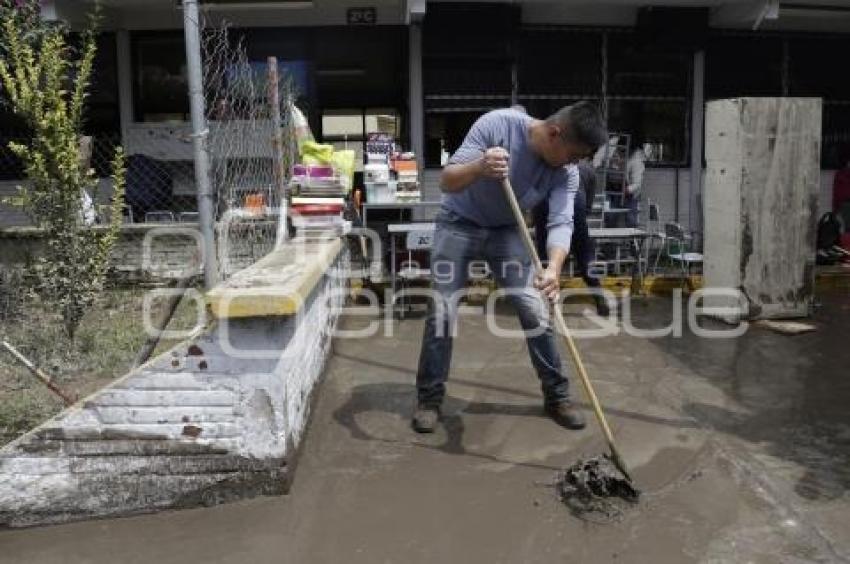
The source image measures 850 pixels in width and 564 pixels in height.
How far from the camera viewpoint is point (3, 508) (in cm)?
359

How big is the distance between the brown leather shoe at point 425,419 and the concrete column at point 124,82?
23.8ft

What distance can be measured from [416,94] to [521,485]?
714cm

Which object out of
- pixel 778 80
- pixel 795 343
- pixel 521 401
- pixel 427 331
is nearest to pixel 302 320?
pixel 427 331

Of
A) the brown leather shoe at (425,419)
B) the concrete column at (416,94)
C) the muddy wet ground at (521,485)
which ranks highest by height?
the concrete column at (416,94)

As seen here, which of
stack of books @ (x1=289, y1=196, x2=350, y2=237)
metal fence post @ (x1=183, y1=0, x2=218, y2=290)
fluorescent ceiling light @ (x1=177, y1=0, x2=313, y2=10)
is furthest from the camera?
fluorescent ceiling light @ (x1=177, y1=0, x2=313, y2=10)

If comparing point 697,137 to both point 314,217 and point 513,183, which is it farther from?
point 513,183

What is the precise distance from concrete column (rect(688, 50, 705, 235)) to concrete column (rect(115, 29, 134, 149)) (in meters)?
7.12

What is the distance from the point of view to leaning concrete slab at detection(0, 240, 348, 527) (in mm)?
3592

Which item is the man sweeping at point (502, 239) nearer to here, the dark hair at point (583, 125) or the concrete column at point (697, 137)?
the dark hair at point (583, 125)

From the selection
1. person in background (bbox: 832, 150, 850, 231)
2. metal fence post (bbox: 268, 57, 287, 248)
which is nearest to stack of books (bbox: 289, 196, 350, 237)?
metal fence post (bbox: 268, 57, 287, 248)

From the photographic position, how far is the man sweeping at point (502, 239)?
4.22 metres

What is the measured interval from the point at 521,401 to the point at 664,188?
22.5ft

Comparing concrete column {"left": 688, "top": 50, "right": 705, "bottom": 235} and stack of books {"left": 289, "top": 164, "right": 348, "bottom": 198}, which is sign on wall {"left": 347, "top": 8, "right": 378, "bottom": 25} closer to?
stack of books {"left": 289, "top": 164, "right": 348, "bottom": 198}

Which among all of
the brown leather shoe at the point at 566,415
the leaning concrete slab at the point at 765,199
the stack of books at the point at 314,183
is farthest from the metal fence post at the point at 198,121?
the leaning concrete slab at the point at 765,199
